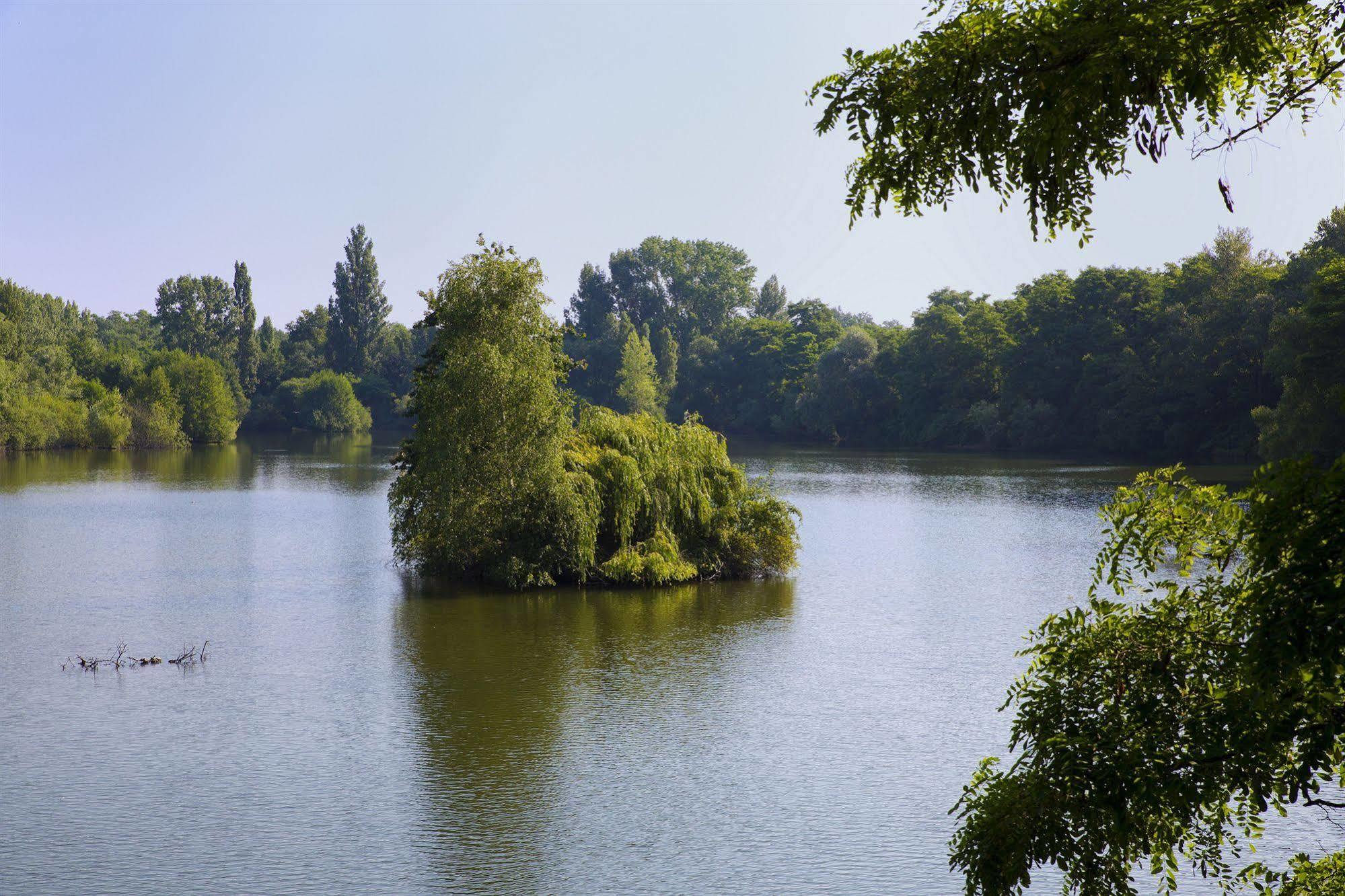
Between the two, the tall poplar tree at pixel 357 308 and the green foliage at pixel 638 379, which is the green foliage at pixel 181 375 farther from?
the green foliage at pixel 638 379

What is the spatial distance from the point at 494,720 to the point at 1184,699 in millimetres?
13339

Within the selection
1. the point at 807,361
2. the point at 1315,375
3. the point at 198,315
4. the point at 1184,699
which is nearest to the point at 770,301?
the point at 807,361

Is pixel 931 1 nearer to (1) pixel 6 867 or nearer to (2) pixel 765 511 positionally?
(1) pixel 6 867

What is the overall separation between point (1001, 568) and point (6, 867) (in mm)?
24255

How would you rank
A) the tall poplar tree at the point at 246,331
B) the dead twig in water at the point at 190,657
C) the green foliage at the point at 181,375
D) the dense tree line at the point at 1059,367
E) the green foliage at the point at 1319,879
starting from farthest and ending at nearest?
the tall poplar tree at the point at 246,331 → the green foliage at the point at 181,375 → the dense tree line at the point at 1059,367 → the dead twig in water at the point at 190,657 → the green foliage at the point at 1319,879

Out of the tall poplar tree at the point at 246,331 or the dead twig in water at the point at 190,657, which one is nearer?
the dead twig in water at the point at 190,657

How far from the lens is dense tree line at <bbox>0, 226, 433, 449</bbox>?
85750 millimetres

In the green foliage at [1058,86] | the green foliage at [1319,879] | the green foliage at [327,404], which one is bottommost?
the green foliage at [1319,879]

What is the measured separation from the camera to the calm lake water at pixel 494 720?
12.9m

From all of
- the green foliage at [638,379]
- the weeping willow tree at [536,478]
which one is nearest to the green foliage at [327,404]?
the green foliage at [638,379]

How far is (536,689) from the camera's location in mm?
19609

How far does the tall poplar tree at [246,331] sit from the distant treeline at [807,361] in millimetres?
199

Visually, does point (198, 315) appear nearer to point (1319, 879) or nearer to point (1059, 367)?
point (1059, 367)

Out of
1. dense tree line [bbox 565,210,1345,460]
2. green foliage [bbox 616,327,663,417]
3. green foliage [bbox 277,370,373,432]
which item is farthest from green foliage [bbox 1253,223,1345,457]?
green foliage [bbox 277,370,373,432]
